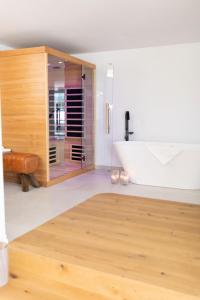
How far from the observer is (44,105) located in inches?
170

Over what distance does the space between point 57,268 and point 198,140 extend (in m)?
3.74

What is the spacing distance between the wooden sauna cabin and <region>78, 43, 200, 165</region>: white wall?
0.53 metres

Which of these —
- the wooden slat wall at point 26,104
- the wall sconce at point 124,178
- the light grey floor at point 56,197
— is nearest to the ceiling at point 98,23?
the wooden slat wall at point 26,104

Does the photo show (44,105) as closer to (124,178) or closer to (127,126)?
(124,178)

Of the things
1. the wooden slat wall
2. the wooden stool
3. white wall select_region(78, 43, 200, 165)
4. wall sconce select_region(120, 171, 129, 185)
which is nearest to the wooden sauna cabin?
the wooden slat wall

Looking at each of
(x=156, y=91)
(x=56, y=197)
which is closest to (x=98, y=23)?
(x=156, y=91)

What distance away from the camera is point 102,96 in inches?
230

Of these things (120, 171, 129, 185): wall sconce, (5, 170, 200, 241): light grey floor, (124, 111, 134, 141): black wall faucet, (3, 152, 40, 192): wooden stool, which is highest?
(124, 111, 134, 141): black wall faucet

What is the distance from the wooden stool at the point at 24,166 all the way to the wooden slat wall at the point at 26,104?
16cm

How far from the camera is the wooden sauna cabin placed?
4.33 meters

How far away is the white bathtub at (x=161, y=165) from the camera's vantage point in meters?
4.19

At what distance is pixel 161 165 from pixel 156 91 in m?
1.64

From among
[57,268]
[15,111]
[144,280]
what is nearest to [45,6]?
[15,111]

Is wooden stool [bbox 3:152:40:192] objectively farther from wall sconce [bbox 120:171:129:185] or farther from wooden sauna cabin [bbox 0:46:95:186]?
wall sconce [bbox 120:171:129:185]
